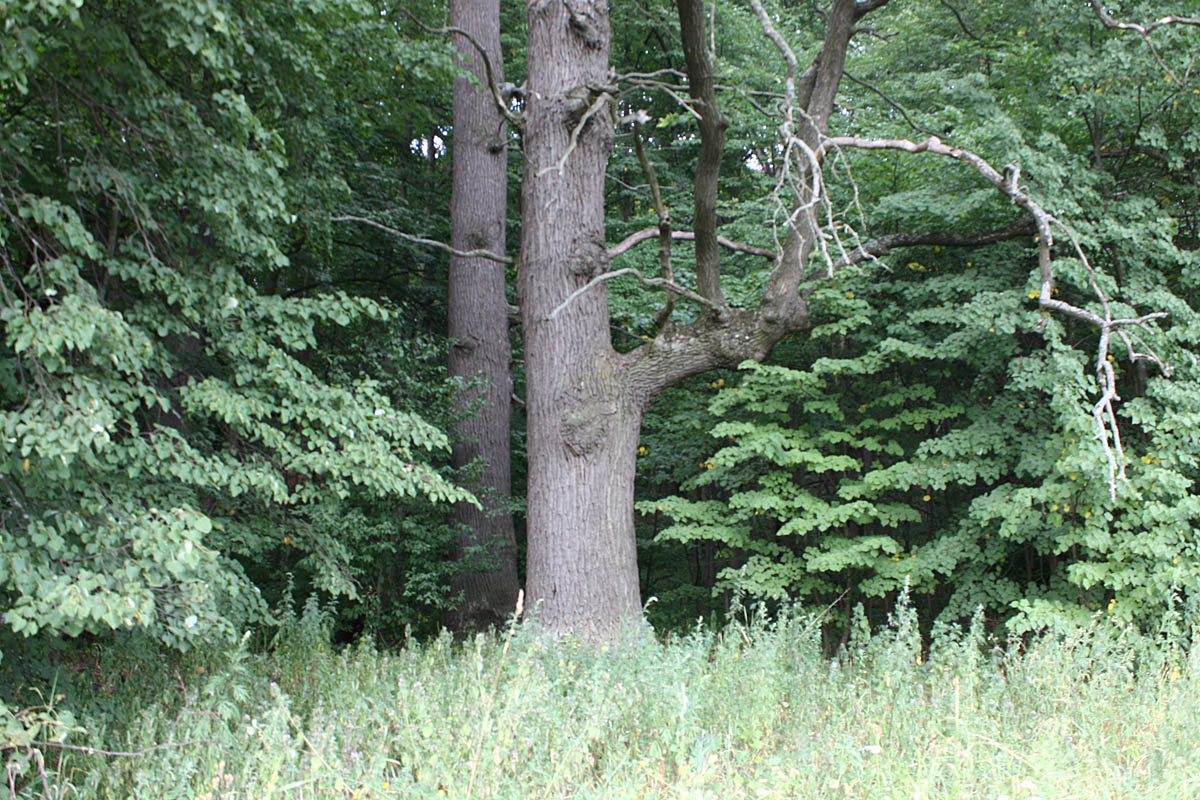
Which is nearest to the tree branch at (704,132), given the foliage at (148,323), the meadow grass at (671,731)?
the foliage at (148,323)

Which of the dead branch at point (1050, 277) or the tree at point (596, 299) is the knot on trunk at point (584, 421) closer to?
the tree at point (596, 299)

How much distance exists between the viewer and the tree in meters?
6.20

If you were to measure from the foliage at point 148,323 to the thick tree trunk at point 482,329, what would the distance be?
3.52 meters

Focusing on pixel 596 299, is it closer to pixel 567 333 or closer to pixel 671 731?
pixel 567 333

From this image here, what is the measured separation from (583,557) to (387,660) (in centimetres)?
147

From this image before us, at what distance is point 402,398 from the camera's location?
892 centimetres

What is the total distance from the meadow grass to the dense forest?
0.56 meters

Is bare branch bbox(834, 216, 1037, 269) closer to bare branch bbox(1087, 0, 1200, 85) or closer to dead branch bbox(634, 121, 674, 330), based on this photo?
bare branch bbox(1087, 0, 1200, 85)

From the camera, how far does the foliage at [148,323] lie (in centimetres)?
358

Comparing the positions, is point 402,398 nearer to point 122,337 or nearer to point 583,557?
point 583,557

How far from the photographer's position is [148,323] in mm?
4641

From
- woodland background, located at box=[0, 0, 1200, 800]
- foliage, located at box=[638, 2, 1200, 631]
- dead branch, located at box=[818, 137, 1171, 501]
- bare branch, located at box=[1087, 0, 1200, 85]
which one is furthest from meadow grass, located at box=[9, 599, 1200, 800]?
bare branch, located at box=[1087, 0, 1200, 85]

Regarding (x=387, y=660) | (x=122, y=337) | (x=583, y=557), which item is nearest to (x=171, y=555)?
(x=122, y=337)

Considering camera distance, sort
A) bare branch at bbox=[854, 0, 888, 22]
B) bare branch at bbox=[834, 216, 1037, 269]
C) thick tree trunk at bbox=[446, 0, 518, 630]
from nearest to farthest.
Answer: bare branch at bbox=[854, 0, 888, 22]
bare branch at bbox=[834, 216, 1037, 269]
thick tree trunk at bbox=[446, 0, 518, 630]
